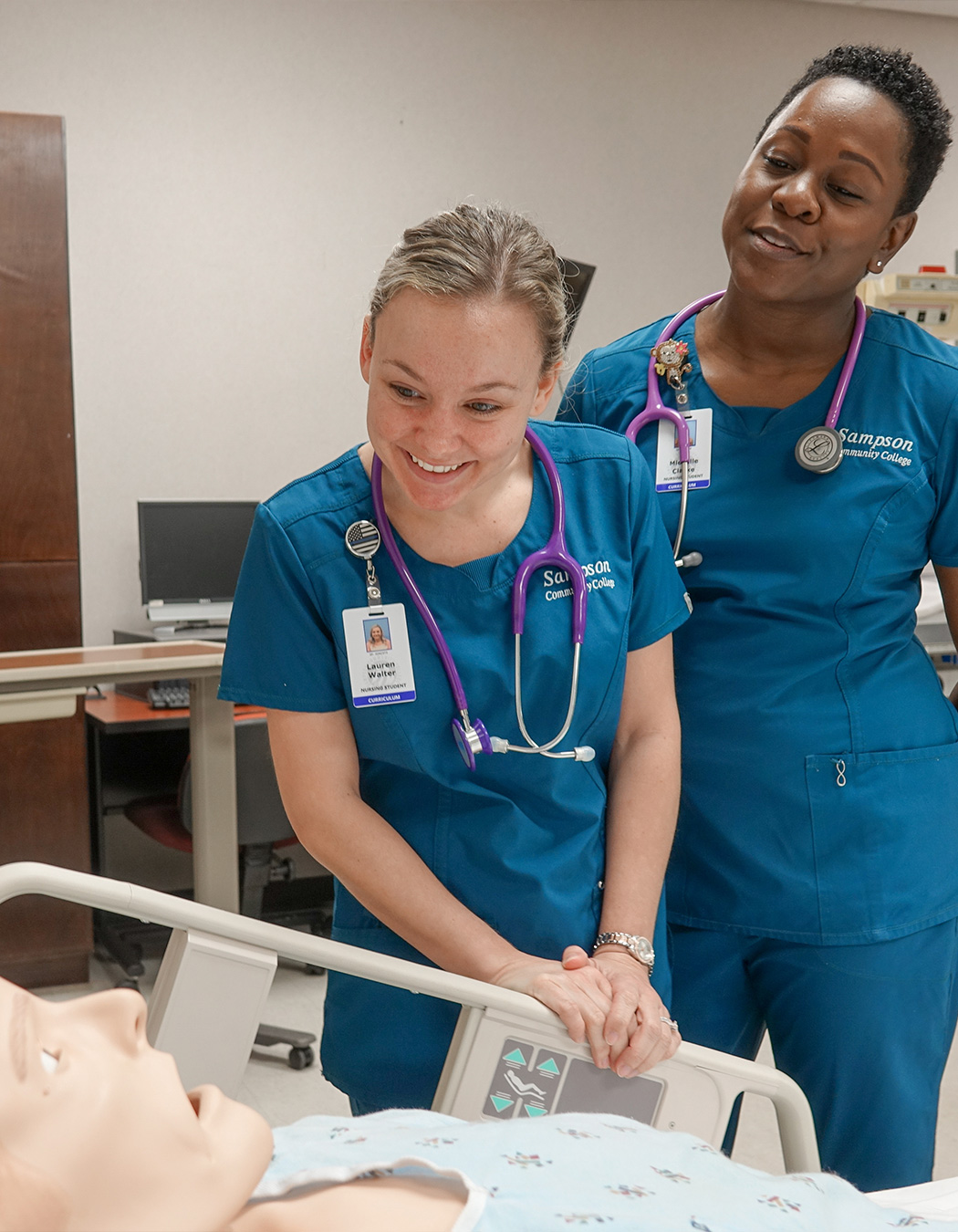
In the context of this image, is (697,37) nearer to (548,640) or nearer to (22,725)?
(22,725)

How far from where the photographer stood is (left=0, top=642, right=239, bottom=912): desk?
2660mm

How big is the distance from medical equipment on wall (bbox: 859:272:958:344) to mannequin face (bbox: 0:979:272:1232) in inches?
134

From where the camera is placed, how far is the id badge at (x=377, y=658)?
1132 millimetres

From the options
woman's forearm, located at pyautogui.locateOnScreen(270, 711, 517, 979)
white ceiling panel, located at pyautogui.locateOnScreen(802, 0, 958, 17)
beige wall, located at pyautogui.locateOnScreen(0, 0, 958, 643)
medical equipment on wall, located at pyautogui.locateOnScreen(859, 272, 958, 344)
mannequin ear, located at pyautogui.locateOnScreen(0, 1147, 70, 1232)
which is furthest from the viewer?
white ceiling panel, located at pyautogui.locateOnScreen(802, 0, 958, 17)

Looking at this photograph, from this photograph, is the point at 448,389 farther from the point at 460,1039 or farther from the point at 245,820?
the point at 245,820

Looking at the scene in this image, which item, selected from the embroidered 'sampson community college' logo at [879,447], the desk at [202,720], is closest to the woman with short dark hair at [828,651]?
the embroidered 'sampson community college' logo at [879,447]

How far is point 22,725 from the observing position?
3139 mm

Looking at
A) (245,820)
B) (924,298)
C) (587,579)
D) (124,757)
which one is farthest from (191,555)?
(587,579)

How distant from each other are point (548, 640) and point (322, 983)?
2.45m

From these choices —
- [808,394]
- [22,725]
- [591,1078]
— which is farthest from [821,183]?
[22,725]

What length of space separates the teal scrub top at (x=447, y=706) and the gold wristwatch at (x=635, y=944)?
3cm

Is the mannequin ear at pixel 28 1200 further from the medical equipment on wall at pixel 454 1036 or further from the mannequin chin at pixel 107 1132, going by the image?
the medical equipment on wall at pixel 454 1036

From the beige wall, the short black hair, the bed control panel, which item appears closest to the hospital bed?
the bed control panel

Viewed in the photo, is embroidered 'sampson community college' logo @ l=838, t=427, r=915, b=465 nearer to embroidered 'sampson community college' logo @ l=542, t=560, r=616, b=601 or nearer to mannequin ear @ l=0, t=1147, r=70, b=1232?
embroidered 'sampson community college' logo @ l=542, t=560, r=616, b=601
